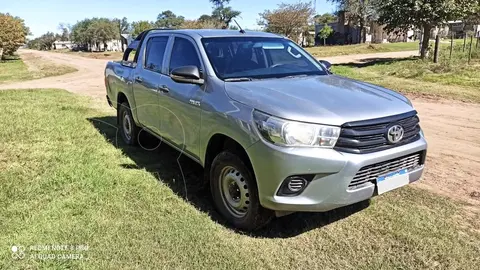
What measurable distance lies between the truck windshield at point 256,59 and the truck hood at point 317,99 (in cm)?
26

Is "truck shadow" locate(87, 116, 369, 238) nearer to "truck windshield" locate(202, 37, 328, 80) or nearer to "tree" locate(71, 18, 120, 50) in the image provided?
"truck windshield" locate(202, 37, 328, 80)

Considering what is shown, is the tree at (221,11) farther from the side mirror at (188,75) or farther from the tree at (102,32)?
the side mirror at (188,75)

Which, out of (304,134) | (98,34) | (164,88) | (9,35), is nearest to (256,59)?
(164,88)

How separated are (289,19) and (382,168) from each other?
172 feet

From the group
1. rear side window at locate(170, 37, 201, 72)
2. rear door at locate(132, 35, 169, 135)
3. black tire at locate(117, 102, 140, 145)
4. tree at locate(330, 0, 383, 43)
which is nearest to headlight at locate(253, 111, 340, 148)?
rear side window at locate(170, 37, 201, 72)

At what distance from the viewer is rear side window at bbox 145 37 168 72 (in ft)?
17.2

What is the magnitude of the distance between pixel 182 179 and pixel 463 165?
3668 millimetres

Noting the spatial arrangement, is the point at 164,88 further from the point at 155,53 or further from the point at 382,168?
the point at 382,168

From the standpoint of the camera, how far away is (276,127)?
10.4 ft

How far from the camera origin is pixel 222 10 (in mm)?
70875

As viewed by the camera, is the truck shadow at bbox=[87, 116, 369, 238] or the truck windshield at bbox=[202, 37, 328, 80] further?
the truck windshield at bbox=[202, 37, 328, 80]

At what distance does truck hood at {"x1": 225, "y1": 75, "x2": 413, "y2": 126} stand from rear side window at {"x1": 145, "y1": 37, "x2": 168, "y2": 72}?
1668 mm

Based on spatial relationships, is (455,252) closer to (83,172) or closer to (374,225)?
(374,225)

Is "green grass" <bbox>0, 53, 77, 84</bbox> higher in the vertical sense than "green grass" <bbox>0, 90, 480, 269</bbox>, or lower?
higher
